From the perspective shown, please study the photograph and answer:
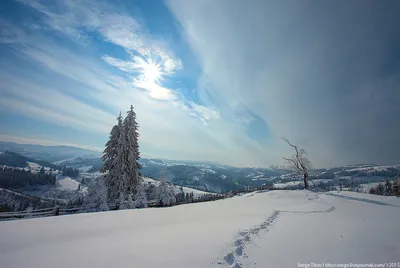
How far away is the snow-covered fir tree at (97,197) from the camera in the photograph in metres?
A: 18.3

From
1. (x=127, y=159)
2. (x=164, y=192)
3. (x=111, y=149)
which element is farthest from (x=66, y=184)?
(x=127, y=159)

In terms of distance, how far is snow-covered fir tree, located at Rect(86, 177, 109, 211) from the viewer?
18.3m

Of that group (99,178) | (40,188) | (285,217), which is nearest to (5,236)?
(285,217)

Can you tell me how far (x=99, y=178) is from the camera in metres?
20.3

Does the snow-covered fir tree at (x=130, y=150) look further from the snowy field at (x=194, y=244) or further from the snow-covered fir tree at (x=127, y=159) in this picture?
the snowy field at (x=194, y=244)

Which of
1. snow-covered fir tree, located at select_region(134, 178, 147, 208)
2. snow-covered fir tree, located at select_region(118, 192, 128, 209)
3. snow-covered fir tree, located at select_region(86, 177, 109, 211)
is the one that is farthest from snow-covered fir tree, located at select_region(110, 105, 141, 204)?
snow-covered fir tree, located at select_region(86, 177, 109, 211)

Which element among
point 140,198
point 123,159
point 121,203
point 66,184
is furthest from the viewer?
point 66,184

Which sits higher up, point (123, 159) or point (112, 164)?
point (123, 159)

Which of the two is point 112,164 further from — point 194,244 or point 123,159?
point 194,244

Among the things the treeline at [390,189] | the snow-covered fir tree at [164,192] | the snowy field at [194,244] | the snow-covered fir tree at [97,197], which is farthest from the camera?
the treeline at [390,189]

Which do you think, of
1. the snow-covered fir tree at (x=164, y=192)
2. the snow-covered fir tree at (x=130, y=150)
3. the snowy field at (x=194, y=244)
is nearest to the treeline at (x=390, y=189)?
the snow-covered fir tree at (x=164, y=192)

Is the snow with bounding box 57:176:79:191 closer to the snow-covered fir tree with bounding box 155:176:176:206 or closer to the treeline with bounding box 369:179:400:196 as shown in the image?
the snow-covered fir tree with bounding box 155:176:176:206

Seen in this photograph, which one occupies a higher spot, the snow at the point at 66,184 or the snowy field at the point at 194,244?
the snowy field at the point at 194,244

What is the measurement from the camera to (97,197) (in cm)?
1869
